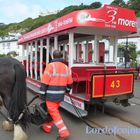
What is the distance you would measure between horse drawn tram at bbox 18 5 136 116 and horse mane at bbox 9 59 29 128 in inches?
72.5

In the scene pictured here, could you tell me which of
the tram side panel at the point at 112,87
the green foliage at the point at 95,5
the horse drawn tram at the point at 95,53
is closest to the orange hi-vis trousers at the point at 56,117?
the horse drawn tram at the point at 95,53

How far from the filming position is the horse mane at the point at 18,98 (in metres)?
5.12

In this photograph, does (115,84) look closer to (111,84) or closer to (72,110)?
(111,84)

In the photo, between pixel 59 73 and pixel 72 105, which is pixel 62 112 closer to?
pixel 72 105

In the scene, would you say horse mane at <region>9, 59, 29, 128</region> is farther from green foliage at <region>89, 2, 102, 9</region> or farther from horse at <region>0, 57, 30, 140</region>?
green foliage at <region>89, 2, 102, 9</region>

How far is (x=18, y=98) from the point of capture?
5168 mm

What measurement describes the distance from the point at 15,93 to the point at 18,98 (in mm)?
113

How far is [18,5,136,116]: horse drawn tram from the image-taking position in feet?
22.3

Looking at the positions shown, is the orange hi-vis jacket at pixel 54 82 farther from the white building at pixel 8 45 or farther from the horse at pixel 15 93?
the white building at pixel 8 45

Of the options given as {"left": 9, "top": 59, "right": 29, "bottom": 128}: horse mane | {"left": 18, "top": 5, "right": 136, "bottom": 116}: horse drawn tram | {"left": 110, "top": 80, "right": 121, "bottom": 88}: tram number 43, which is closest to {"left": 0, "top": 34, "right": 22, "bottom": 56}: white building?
{"left": 18, "top": 5, "right": 136, "bottom": 116}: horse drawn tram

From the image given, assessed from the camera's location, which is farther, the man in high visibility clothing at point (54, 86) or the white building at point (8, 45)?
the white building at point (8, 45)

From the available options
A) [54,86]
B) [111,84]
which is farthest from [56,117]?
[111,84]

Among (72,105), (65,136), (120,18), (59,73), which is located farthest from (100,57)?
(65,136)

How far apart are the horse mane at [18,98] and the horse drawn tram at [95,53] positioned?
6.04 ft
